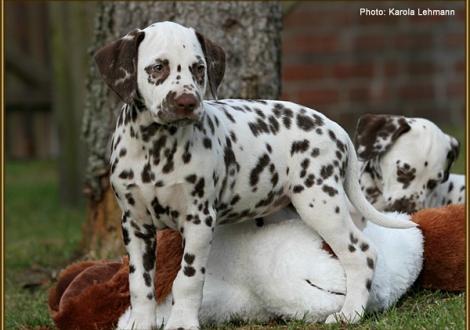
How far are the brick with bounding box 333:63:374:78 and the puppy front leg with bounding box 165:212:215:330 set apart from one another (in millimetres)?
10112

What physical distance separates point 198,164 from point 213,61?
55 cm

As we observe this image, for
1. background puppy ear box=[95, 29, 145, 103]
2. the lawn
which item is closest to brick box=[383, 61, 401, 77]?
the lawn

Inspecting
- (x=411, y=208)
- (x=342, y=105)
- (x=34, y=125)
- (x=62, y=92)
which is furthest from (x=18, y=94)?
(x=411, y=208)

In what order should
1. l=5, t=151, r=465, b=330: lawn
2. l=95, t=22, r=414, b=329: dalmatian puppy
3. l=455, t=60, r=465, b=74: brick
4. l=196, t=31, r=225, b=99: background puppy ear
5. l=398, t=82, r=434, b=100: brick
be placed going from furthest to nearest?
1. l=455, t=60, r=465, b=74: brick
2. l=398, t=82, r=434, b=100: brick
3. l=5, t=151, r=465, b=330: lawn
4. l=196, t=31, r=225, b=99: background puppy ear
5. l=95, t=22, r=414, b=329: dalmatian puppy

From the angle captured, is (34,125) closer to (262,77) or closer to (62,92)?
(62,92)

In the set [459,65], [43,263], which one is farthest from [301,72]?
Answer: [43,263]

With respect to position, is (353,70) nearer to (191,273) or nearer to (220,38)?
(220,38)

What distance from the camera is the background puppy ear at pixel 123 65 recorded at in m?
4.93

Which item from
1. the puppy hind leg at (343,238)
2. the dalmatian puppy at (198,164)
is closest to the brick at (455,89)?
the dalmatian puppy at (198,164)

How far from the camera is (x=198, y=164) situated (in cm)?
495

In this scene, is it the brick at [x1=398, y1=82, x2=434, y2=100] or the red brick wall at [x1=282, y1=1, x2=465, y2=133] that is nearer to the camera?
the red brick wall at [x1=282, y1=1, x2=465, y2=133]

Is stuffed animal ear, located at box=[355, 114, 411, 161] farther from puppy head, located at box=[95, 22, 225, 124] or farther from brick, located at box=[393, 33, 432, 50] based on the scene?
brick, located at box=[393, 33, 432, 50]

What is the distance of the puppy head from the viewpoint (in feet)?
15.5

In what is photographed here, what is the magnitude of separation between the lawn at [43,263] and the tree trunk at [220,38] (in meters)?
0.88
